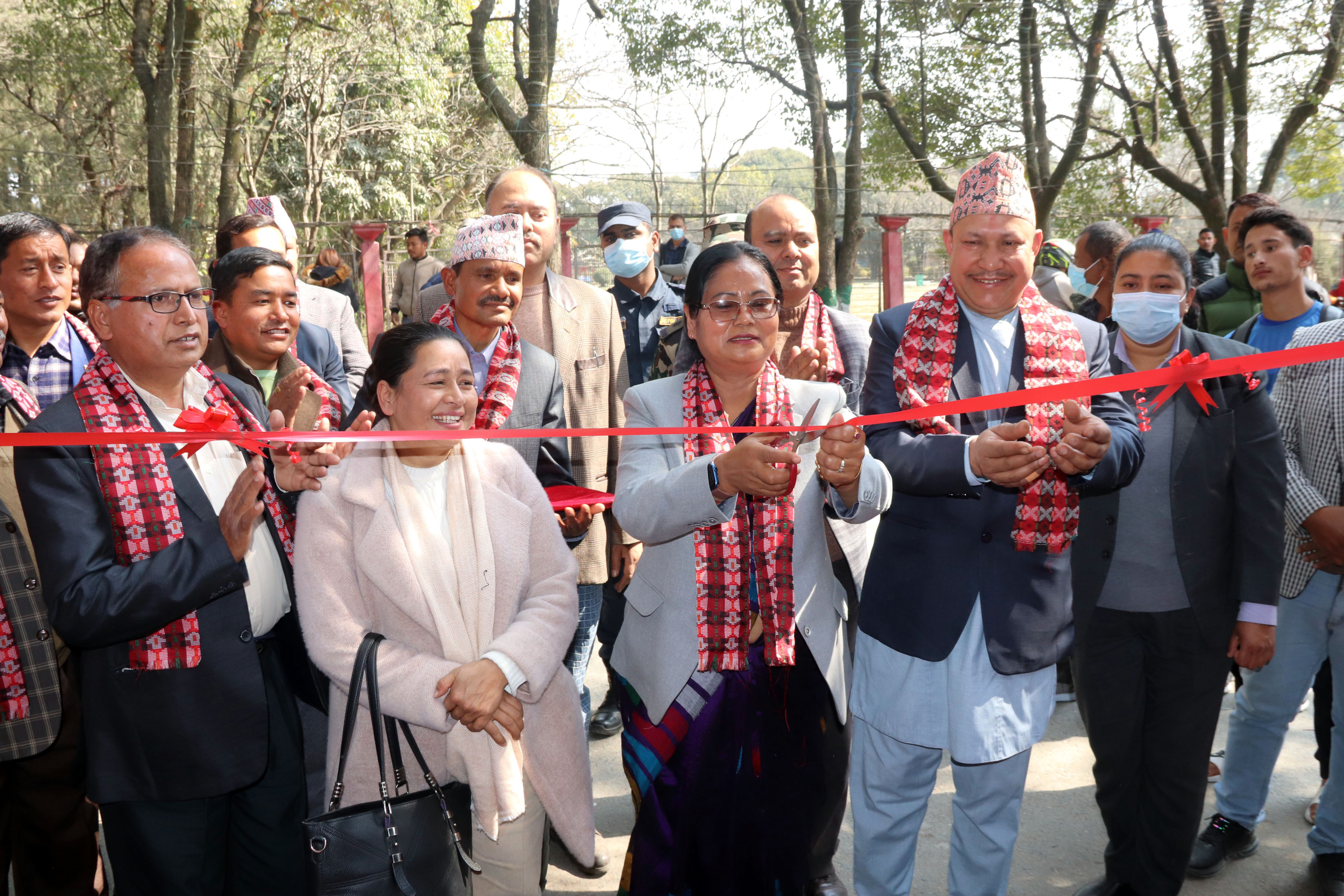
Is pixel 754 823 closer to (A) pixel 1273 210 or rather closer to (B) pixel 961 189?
(B) pixel 961 189

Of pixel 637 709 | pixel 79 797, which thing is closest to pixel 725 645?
pixel 637 709

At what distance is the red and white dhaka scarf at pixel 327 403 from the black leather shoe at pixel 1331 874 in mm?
3565

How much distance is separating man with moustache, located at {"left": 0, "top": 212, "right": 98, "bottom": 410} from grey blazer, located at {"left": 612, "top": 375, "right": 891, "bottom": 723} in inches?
83.7

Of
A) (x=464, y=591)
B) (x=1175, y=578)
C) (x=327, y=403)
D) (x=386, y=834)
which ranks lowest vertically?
(x=386, y=834)

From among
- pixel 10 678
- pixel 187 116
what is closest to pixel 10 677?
pixel 10 678

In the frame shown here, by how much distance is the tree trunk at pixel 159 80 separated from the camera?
14.6 m

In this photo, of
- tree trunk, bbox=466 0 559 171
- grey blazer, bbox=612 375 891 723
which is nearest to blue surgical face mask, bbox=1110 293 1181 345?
grey blazer, bbox=612 375 891 723

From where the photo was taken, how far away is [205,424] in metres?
2.26

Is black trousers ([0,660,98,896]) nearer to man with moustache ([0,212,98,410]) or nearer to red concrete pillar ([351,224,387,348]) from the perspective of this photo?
man with moustache ([0,212,98,410])

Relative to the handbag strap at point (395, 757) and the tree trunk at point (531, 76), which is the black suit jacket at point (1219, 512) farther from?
the tree trunk at point (531, 76)

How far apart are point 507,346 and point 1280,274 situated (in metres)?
3.13

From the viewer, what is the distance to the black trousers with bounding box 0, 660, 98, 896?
2.76m

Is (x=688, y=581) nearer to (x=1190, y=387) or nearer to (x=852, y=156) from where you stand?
(x=1190, y=387)

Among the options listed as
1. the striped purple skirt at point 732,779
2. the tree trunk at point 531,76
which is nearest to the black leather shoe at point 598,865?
the striped purple skirt at point 732,779
